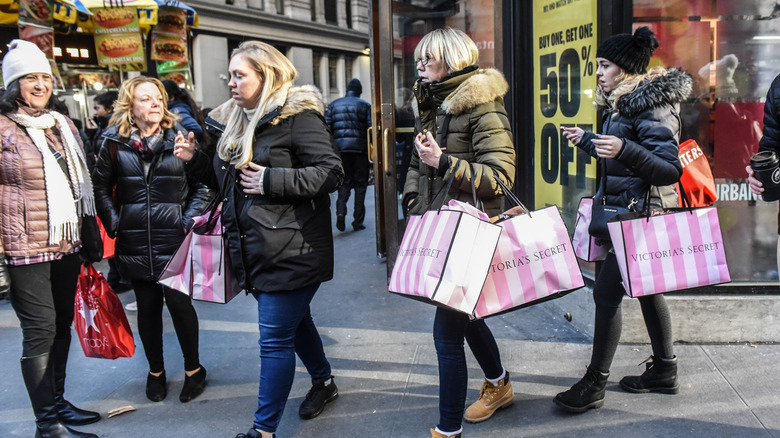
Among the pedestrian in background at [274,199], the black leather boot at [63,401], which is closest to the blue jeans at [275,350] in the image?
the pedestrian in background at [274,199]

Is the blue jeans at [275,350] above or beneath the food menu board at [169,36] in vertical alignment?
beneath

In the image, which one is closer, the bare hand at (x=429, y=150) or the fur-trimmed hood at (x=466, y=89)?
the bare hand at (x=429, y=150)

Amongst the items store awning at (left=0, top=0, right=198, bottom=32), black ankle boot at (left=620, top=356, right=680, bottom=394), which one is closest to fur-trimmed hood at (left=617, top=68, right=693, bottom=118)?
black ankle boot at (left=620, top=356, right=680, bottom=394)

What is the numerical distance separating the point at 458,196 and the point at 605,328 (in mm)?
1080

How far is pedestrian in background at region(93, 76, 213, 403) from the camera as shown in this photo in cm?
365

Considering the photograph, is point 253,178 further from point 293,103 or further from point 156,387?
point 156,387

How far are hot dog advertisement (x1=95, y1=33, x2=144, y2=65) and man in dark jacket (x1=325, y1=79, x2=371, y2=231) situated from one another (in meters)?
3.59

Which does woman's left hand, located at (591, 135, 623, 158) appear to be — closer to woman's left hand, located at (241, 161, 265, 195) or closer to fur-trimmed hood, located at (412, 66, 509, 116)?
fur-trimmed hood, located at (412, 66, 509, 116)

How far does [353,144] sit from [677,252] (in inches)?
247

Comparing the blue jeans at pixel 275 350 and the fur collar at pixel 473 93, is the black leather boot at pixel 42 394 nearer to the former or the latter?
the blue jeans at pixel 275 350

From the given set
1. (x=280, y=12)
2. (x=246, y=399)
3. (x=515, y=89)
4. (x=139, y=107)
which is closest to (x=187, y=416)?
(x=246, y=399)

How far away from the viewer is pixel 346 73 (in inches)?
1063

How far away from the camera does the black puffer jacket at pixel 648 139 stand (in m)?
2.92

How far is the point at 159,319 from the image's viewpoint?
382 centimetres
